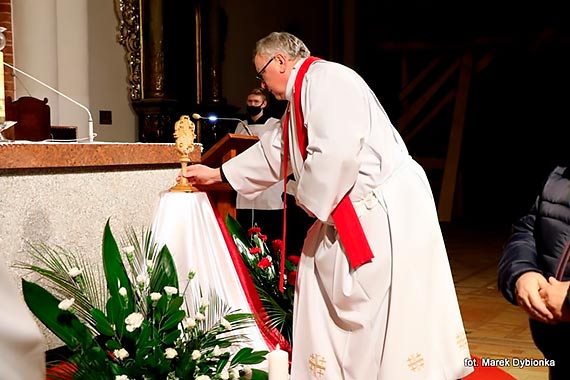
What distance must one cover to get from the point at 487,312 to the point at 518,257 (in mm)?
3338

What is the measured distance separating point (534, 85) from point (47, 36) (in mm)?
7497

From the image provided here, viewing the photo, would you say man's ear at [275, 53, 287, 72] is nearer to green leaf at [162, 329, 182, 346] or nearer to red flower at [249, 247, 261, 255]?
red flower at [249, 247, 261, 255]

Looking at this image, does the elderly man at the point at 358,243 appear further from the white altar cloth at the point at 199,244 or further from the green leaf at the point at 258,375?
the green leaf at the point at 258,375

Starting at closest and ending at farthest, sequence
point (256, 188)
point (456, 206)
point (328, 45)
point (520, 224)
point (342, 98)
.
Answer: point (520, 224), point (342, 98), point (256, 188), point (456, 206), point (328, 45)

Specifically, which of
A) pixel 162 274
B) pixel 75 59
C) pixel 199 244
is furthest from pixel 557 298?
pixel 75 59

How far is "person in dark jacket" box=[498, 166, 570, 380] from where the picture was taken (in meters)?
1.76

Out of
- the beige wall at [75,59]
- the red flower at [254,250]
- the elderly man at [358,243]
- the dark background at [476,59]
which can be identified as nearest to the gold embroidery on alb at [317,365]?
the elderly man at [358,243]

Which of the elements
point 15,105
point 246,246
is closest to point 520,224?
point 246,246

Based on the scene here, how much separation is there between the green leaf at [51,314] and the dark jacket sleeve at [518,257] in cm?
119

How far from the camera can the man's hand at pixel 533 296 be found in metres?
1.76

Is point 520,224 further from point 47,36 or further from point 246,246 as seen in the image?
point 47,36

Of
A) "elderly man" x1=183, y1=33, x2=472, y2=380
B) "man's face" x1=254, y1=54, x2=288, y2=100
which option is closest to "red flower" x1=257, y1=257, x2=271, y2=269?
"elderly man" x1=183, y1=33, x2=472, y2=380

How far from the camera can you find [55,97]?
650 centimetres

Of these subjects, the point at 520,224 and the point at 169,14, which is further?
the point at 169,14
